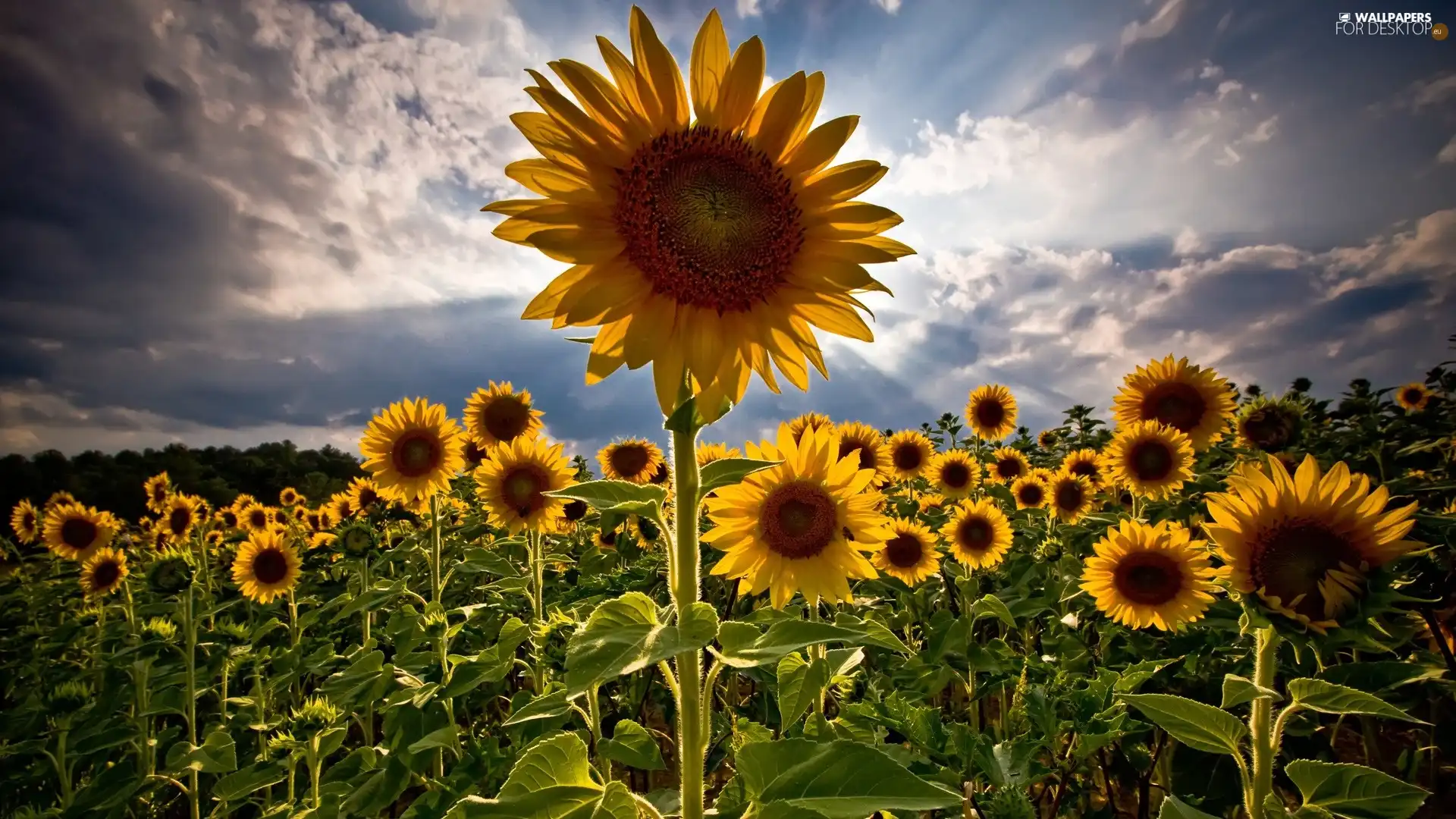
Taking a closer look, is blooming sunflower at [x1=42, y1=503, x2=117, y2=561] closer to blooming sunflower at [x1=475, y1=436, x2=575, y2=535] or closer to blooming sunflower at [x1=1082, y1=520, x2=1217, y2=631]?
blooming sunflower at [x1=475, y1=436, x2=575, y2=535]

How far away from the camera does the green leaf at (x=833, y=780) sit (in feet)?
4.31

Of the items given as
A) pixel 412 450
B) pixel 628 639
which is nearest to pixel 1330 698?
pixel 628 639

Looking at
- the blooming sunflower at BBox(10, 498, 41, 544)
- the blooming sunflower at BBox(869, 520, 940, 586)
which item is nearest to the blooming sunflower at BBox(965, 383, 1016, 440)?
the blooming sunflower at BBox(869, 520, 940, 586)

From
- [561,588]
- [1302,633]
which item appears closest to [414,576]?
[561,588]

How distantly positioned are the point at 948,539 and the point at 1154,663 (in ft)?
11.6

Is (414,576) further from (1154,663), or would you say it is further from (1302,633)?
(1302,633)

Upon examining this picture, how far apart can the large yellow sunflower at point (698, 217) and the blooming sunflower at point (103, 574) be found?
24.3 feet

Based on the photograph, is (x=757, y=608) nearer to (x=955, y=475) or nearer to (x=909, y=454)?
(x=955, y=475)

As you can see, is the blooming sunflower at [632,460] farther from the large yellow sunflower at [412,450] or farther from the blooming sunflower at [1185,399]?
the blooming sunflower at [1185,399]

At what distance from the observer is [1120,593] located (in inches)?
154

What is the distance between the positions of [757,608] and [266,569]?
4.41 meters

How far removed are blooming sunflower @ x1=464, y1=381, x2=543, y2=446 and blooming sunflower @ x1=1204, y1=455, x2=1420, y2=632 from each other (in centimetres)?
470

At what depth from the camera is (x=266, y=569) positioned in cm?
570

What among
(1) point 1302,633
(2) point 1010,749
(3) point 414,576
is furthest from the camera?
(3) point 414,576
